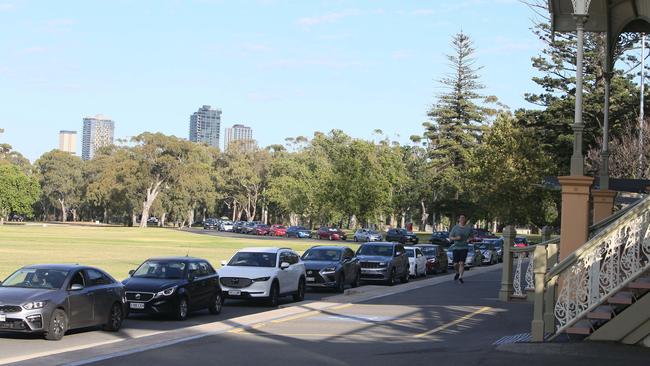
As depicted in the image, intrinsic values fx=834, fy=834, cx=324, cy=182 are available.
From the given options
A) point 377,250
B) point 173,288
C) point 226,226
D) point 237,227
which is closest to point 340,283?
point 377,250

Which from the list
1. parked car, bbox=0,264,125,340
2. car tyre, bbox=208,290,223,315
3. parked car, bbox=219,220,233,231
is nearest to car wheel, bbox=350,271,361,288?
car tyre, bbox=208,290,223,315

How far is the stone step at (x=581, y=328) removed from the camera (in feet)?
40.9

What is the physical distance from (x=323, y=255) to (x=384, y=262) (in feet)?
10.5

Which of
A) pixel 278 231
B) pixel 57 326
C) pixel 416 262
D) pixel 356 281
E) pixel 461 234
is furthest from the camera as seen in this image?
pixel 278 231

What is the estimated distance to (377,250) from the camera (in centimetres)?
3294

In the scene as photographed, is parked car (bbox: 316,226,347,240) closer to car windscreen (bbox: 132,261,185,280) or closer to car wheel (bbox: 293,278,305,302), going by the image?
car wheel (bbox: 293,278,305,302)

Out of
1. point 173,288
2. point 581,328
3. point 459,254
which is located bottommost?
point 173,288

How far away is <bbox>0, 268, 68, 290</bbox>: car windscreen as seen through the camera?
615 inches

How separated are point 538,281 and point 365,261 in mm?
19149

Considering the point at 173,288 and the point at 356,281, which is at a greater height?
the point at 173,288

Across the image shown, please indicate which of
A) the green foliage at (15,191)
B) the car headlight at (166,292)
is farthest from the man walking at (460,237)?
the green foliage at (15,191)

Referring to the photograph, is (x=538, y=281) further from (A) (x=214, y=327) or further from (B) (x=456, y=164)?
(B) (x=456, y=164)

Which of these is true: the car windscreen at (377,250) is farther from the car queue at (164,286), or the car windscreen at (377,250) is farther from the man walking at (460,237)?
the man walking at (460,237)

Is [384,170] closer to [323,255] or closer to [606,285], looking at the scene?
[323,255]
